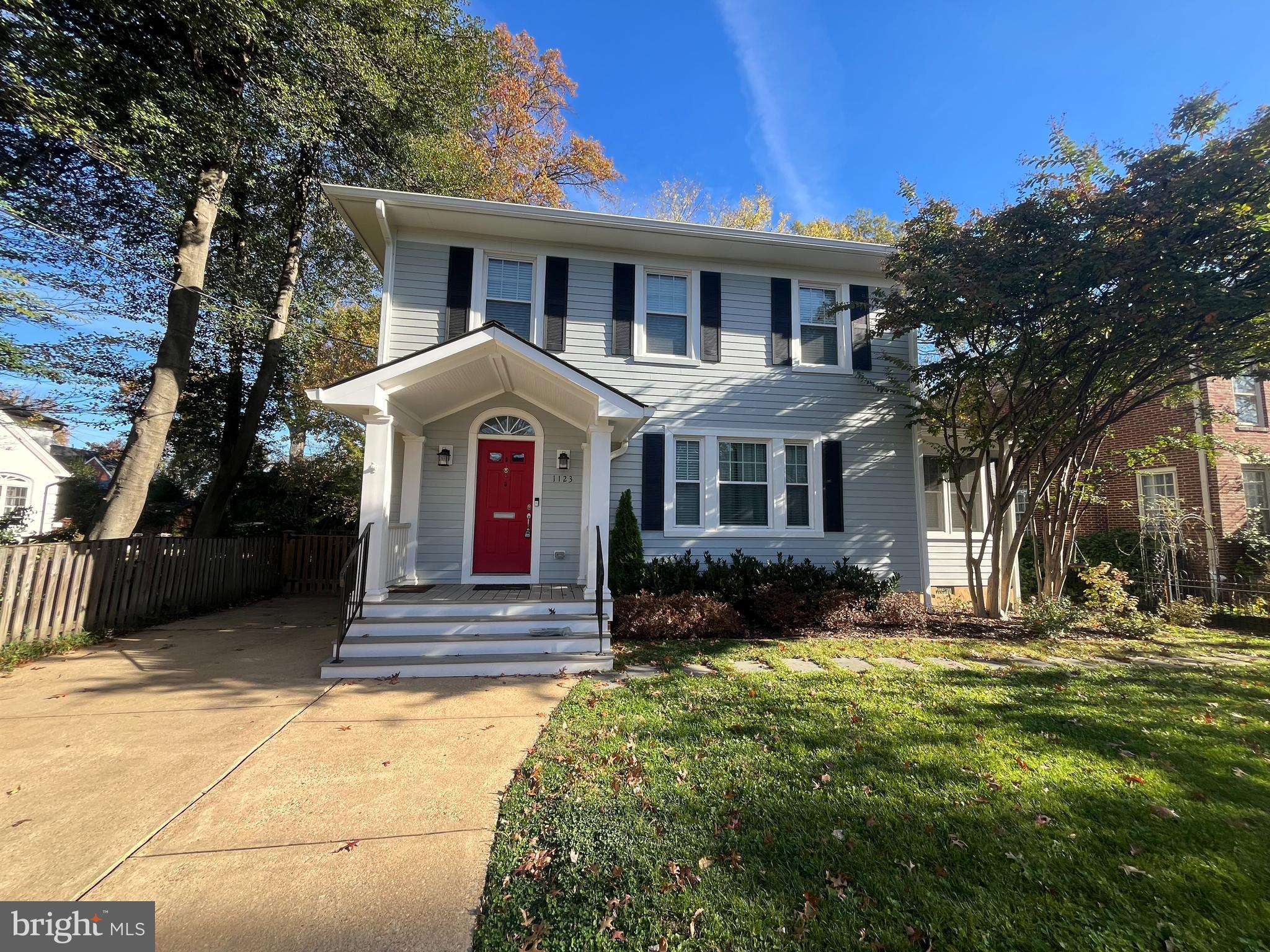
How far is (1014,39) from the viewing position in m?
7.45

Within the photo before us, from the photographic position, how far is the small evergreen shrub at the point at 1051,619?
285 inches

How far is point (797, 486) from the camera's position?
8.77m

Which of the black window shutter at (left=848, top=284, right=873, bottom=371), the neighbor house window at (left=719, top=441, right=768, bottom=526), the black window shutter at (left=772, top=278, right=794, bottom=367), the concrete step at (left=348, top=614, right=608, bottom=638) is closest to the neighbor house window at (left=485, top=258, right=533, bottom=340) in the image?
the neighbor house window at (left=719, top=441, right=768, bottom=526)

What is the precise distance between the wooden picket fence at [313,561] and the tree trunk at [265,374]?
1.43 metres

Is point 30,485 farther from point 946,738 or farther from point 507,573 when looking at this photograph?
point 946,738

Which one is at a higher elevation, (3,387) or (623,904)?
(3,387)

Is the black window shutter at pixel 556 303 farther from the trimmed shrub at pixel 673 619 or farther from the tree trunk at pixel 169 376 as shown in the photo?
the tree trunk at pixel 169 376

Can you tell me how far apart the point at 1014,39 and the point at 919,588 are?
859cm

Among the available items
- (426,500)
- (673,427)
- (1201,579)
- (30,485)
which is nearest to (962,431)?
(673,427)

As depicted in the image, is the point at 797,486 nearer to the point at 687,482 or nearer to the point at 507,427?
the point at 687,482

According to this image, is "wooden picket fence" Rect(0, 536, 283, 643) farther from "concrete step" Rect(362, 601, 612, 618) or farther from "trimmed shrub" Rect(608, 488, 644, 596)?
"trimmed shrub" Rect(608, 488, 644, 596)

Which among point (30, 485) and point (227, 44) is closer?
point (227, 44)

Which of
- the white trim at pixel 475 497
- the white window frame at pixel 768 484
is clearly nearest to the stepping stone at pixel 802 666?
the white window frame at pixel 768 484

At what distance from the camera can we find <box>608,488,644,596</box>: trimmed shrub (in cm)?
756
